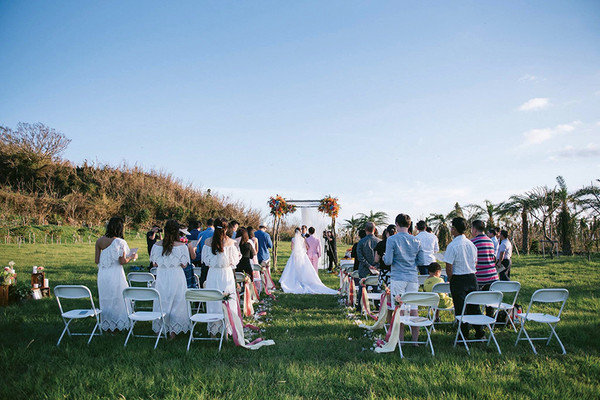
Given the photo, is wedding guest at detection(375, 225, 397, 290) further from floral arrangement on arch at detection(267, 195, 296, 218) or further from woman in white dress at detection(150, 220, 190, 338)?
floral arrangement on arch at detection(267, 195, 296, 218)

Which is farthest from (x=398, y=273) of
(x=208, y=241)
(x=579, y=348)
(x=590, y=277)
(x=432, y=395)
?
(x=590, y=277)

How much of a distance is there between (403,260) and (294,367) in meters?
2.27

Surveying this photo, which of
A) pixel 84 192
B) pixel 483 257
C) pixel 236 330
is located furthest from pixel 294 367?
pixel 84 192

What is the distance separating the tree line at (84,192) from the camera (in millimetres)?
25812

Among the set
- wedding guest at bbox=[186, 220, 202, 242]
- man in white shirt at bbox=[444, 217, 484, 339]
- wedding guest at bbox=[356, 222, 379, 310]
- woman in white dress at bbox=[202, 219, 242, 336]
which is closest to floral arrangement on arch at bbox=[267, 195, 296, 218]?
wedding guest at bbox=[186, 220, 202, 242]

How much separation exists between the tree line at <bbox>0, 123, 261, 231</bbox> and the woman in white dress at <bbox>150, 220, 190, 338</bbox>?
23610 mm

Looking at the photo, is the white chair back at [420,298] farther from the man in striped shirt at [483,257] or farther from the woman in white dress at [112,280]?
the woman in white dress at [112,280]

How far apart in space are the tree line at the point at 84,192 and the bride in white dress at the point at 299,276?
65.3ft

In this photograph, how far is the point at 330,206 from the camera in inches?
595

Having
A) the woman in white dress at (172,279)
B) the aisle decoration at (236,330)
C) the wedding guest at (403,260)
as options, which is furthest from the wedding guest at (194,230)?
the wedding guest at (403,260)

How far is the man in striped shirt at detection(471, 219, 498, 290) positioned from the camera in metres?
5.91

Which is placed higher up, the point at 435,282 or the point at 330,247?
the point at 330,247

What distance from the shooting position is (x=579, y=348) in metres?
5.23

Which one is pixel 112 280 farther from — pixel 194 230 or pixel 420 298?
pixel 420 298
